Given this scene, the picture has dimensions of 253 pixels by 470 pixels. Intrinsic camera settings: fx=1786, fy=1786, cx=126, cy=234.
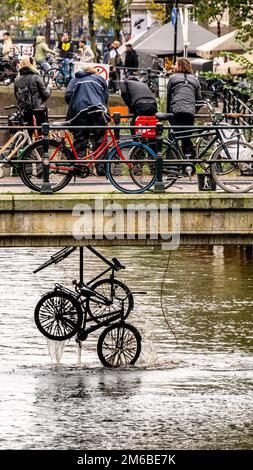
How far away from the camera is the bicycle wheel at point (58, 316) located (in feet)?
75.5

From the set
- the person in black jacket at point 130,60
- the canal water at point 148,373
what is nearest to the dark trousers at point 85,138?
the canal water at point 148,373

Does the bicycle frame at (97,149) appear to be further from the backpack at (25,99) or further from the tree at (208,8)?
the tree at (208,8)

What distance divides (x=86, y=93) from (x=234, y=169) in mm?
2619

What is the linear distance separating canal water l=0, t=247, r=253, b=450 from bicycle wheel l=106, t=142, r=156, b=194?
8.30 feet

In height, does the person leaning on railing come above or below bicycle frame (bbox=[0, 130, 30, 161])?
above

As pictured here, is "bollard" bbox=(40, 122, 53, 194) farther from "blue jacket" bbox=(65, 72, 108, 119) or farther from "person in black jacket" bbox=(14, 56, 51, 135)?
"person in black jacket" bbox=(14, 56, 51, 135)

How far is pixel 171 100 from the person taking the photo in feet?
79.8

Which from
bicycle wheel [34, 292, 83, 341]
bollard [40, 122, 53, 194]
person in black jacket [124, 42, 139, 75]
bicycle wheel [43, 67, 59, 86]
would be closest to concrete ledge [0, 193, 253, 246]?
bollard [40, 122, 53, 194]

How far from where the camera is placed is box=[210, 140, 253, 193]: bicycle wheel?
22.0m

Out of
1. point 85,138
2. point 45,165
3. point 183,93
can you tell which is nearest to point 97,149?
point 85,138

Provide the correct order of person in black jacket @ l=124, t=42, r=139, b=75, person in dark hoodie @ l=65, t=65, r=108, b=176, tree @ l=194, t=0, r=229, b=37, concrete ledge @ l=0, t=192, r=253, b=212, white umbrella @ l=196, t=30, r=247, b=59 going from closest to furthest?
concrete ledge @ l=0, t=192, r=253, b=212, person in dark hoodie @ l=65, t=65, r=108, b=176, tree @ l=194, t=0, r=229, b=37, white umbrella @ l=196, t=30, r=247, b=59, person in black jacket @ l=124, t=42, r=139, b=75

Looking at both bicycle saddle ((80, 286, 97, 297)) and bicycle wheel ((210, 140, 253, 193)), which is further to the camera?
bicycle saddle ((80, 286, 97, 297))

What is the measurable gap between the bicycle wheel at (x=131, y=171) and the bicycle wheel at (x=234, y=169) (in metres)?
0.79
